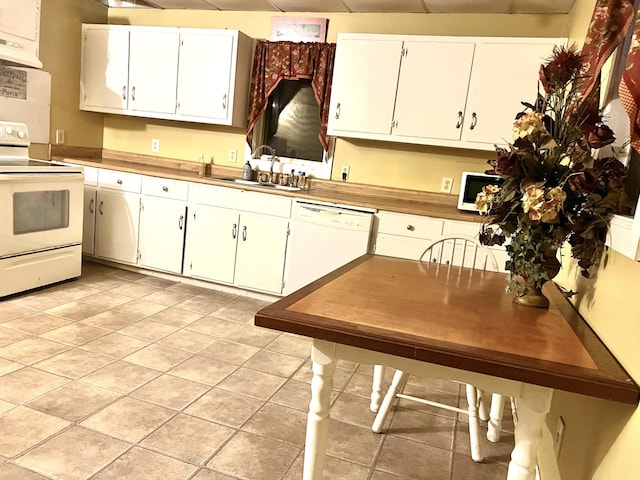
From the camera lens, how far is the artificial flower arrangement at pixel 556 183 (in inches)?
52.3

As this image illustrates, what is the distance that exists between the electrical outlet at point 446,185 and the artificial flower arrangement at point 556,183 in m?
2.26

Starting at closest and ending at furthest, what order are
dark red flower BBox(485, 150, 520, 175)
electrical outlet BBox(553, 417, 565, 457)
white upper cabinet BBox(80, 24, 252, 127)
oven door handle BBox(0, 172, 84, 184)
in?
1. dark red flower BBox(485, 150, 520, 175)
2. electrical outlet BBox(553, 417, 565, 457)
3. oven door handle BBox(0, 172, 84, 184)
4. white upper cabinet BBox(80, 24, 252, 127)

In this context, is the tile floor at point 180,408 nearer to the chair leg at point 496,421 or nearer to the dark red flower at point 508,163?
the chair leg at point 496,421

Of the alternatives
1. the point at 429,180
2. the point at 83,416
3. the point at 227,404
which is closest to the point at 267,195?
the point at 429,180

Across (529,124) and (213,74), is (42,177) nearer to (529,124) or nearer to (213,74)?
(213,74)

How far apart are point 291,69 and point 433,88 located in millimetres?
1207

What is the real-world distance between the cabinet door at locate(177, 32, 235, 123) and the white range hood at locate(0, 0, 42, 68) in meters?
1.06

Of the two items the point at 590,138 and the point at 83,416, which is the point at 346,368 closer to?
the point at 83,416

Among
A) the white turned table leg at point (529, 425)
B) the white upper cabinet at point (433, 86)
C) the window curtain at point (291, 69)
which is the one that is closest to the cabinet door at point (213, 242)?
the window curtain at point (291, 69)

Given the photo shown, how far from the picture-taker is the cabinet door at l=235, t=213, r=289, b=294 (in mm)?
3699

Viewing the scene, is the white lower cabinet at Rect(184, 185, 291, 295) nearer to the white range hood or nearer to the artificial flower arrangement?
the white range hood

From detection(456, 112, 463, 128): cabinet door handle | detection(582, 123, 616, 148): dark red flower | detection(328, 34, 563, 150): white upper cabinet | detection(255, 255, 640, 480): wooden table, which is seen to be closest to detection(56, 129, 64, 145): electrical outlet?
detection(328, 34, 563, 150): white upper cabinet

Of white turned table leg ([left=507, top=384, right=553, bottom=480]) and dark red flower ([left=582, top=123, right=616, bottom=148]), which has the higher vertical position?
dark red flower ([left=582, top=123, right=616, bottom=148])

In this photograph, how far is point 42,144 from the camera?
4.13 metres
